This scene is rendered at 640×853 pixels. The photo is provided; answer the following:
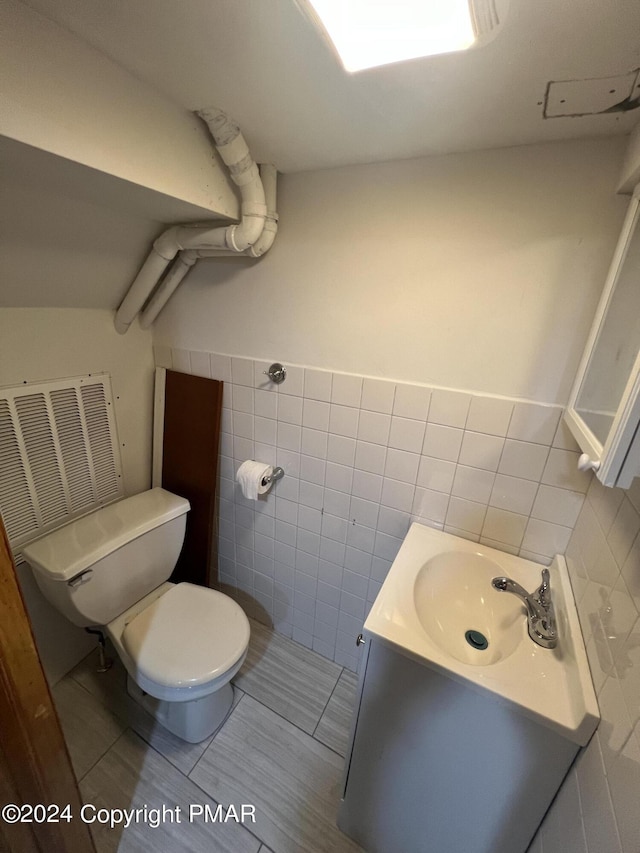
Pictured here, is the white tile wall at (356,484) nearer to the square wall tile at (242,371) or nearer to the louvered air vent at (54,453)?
the square wall tile at (242,371)

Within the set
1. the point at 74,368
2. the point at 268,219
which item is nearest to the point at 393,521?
the point at 268,219

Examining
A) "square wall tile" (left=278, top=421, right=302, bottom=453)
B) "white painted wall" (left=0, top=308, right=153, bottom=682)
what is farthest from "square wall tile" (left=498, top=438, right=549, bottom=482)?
"white painted wall" (left=0, top=308, right=153, bottom=682)

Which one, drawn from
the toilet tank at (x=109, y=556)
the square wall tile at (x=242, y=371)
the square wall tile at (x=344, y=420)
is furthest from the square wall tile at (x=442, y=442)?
the toilet tank at (x=109, y=556)

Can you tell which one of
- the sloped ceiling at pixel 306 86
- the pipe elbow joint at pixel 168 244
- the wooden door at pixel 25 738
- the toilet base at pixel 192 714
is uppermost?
the sloped ceiling at pixel 306 86

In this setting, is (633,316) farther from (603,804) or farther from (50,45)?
(50,45)

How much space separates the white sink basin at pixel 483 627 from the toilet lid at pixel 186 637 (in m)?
0.61

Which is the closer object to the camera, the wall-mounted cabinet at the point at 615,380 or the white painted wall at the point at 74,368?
the wall-mounted cabinet at the point at 615,380

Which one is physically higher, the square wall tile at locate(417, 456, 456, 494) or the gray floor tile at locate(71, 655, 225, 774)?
the square wall tile at locate(417, 456, 456, 494)

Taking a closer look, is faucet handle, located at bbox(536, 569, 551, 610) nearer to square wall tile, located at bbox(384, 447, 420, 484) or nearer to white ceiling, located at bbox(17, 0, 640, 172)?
square wall tile, located at bbox(384, 447, 420, 484)

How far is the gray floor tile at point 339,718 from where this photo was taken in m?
1.29

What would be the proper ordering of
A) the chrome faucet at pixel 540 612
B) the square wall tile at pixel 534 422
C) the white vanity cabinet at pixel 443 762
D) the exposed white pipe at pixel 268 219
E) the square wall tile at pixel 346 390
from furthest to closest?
the square wall tile at pixel 346 390, the exposed white pipe at pixel 268 219, the square wall tile at pixel 534 422, the chrome faucet at pixel 540 612, the white vanity cabinet at pixel 443 762

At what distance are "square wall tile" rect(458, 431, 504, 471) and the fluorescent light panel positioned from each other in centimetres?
85

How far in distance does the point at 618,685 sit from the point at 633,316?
68cm

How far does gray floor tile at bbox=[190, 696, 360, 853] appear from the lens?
1064 millimetres
